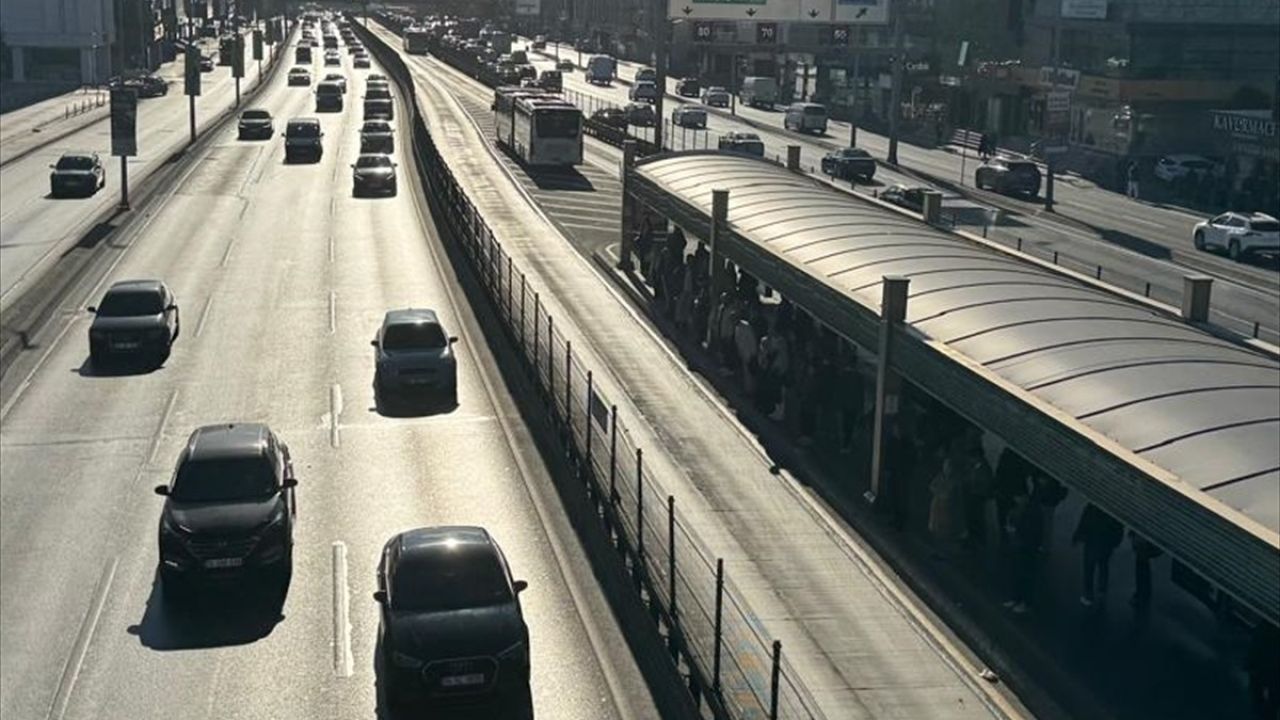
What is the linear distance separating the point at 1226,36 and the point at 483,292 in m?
59.6

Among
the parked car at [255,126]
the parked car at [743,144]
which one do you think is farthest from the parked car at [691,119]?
the parked car at [255,126]

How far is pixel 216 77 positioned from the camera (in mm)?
148250

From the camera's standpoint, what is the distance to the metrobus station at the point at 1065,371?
15586 millimetres

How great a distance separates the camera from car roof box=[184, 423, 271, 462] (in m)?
21.6

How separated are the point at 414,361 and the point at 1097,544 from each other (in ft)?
50.7

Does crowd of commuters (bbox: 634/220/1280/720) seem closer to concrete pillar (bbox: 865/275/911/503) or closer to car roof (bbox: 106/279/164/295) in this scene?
concrete pillar (bbox: 865/275/911/503)

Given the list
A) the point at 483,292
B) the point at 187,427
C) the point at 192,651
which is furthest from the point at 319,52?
the point at 192,651

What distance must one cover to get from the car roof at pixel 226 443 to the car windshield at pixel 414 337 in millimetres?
8677

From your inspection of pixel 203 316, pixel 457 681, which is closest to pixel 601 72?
pixel 203 316

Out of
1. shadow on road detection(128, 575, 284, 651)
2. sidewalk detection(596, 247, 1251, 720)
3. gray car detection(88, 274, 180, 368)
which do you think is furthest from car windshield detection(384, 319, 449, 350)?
shadow on road detection(128, 575, 284, 651)

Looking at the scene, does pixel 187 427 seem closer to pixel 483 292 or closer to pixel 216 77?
pixel 483 292

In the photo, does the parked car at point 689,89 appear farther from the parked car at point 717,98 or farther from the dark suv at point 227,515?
the dark suv at point 227,515

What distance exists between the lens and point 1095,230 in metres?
60.7

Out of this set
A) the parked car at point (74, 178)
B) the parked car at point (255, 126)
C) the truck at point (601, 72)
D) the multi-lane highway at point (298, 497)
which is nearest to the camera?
the multi-lane highway at point (298, 497)
